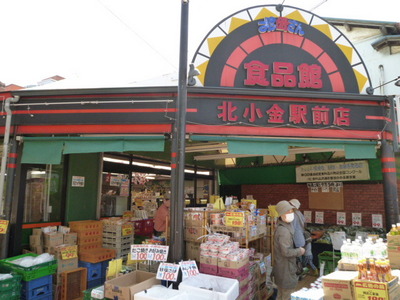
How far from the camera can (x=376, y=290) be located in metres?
3.08

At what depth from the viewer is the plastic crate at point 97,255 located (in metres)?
7.24

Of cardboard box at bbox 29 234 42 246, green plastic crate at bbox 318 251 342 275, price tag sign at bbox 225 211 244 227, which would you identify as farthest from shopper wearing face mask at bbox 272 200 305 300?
cardboard box at bbox 29 234 42 246

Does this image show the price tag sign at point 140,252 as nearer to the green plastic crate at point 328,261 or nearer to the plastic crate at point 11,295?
the plastic crate at point 11,295

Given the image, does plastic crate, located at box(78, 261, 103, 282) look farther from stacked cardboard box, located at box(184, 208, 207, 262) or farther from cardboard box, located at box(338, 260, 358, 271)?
cardboard box, located at box(338, 260, 358, 271)

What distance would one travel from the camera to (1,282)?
528 centimetres

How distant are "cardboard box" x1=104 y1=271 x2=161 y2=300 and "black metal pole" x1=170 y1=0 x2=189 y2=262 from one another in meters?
0.63

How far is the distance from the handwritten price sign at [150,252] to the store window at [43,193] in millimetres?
3975

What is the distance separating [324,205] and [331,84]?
5.80 meters

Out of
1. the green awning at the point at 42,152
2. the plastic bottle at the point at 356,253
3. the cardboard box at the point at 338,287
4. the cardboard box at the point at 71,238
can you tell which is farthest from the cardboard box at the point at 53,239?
the plastic bottle at the point at 356,253

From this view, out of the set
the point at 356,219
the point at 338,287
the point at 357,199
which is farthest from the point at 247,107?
the point at 356,219

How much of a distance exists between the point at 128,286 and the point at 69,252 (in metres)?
3.27

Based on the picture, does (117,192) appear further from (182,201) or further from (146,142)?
(182,201)

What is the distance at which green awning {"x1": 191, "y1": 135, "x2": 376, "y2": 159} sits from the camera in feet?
21.3

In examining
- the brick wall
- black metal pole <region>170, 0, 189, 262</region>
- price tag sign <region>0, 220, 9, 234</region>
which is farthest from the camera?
the brick wall
